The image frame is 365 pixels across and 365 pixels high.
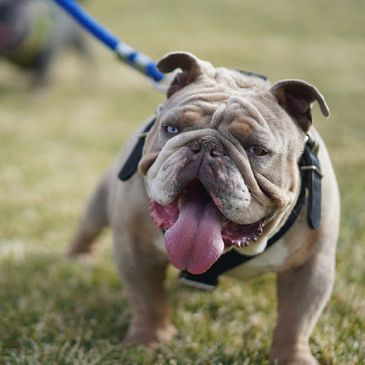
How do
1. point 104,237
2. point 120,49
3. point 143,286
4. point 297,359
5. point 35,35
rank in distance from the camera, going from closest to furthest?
point 297,359, point 143,286, point 120,49, point 104,237, point 35,35

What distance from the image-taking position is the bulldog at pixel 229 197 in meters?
2.33

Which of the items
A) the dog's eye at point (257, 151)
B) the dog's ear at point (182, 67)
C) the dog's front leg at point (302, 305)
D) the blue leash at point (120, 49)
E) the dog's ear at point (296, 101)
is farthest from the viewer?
the blue leash at point (120, 49)

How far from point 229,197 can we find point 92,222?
6.14 feet

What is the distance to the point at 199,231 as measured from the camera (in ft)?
7.56

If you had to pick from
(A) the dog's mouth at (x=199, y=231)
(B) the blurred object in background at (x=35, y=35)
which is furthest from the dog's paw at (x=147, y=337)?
(B) the blurred object in background at (x=35, y=35)

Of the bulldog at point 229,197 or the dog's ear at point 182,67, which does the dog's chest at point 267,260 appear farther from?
the dog's ear at point 182,67

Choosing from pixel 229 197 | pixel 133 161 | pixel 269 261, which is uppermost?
pixel 229 197

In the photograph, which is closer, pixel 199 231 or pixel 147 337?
pixel 199 231

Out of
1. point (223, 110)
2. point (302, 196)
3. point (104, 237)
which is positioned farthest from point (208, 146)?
point (104, 237)

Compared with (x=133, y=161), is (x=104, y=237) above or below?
below

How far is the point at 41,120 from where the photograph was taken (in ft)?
28.5

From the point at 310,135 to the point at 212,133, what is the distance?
23.0 inches

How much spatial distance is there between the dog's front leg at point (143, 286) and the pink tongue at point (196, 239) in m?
0.58

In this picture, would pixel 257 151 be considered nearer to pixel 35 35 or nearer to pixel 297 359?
pixel 297 359
